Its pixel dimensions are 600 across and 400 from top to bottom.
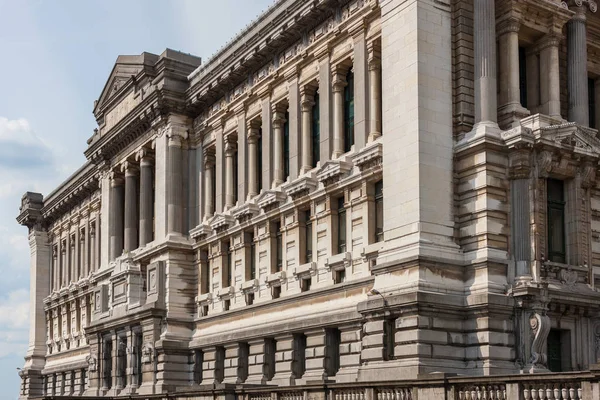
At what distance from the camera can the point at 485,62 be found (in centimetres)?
3353

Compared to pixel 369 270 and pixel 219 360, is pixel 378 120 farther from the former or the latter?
pixel 219 360

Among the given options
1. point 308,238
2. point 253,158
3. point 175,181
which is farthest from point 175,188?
point 308,238

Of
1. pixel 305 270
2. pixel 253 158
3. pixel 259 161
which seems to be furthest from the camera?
pixel 259 161

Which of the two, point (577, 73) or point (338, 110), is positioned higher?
point (577, 73)

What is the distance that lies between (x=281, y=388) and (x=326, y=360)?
6307 millimetres

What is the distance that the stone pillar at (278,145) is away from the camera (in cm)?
4409

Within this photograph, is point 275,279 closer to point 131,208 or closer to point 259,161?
point 259,161

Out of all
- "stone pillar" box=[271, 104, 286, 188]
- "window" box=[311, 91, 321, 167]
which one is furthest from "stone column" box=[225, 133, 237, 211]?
"window" box=[311, 91, 321, 167]

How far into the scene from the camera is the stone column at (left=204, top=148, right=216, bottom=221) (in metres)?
50.4

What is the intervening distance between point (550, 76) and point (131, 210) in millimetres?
30380

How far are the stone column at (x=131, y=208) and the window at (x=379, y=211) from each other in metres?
24.6

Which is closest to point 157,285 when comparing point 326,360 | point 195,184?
point 195,184

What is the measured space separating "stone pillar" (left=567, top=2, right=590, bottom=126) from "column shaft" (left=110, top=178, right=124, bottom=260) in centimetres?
3240

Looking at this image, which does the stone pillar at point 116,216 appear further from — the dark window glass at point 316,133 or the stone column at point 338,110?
the stone column at point 338,110
